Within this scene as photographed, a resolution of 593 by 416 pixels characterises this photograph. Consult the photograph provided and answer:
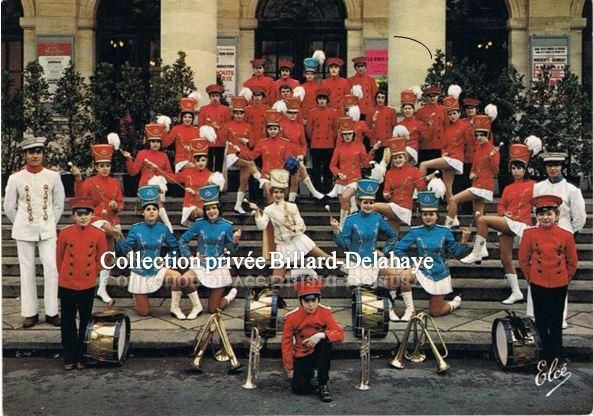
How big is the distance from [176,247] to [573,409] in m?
4.98

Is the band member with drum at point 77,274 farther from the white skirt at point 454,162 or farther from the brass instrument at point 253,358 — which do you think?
the white skirt at point 454,162

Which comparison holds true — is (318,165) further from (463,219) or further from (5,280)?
(5,280)

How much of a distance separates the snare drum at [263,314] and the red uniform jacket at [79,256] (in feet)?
5.61

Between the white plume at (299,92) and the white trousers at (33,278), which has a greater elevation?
the white plume at (299,92)

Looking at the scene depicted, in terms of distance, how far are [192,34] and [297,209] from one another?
20.0 feet

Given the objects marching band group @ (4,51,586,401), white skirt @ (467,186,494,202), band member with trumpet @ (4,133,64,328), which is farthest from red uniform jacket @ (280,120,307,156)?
band member with trumpet @ (4,133,64,328)

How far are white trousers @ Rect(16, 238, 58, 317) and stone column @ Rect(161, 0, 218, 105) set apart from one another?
6.46 metres

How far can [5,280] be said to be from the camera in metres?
10.9

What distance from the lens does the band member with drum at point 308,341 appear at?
7.05 metres

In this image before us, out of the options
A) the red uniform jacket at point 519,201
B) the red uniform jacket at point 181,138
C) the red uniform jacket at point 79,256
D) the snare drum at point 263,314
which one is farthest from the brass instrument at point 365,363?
the red uniform jacket at point 181,138

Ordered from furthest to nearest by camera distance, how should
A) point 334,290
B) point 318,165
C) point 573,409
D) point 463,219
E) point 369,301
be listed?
point 318,165 → point 463,219 → point 334,290 → point 369,301 → point 573,409

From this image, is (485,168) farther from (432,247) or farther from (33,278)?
(33,278)

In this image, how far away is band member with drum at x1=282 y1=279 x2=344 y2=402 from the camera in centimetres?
705

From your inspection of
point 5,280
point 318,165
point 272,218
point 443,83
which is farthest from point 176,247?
point 443,83
